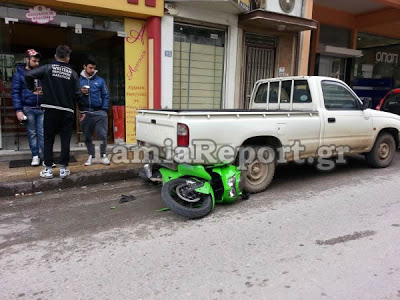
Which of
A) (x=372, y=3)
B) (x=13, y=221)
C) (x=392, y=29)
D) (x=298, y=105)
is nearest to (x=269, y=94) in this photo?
(x=298, y=105)

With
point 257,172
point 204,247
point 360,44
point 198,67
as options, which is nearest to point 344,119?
point 257,172

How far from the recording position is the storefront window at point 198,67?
28.9 feet

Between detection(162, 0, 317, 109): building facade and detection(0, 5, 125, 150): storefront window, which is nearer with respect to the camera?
detection(0, 5, 125, 150): storefront window

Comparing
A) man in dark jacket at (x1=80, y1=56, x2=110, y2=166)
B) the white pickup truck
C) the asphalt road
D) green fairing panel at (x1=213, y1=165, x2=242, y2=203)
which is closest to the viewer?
the asphalt road

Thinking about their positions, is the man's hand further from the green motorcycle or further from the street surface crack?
the street surface crack

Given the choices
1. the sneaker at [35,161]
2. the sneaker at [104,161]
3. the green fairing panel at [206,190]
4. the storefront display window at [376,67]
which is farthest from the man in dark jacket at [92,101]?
the storefront display window at [376,67]

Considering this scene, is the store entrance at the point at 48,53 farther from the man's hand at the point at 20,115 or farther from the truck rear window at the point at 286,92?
the truck rear window at the point at 286,92

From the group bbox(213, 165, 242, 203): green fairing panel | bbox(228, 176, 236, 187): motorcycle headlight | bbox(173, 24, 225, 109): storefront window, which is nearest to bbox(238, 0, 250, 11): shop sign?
bbox(173, 24, 225, 109): storefront window

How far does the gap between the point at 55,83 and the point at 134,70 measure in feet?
10.2

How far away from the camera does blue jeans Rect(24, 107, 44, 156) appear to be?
6.11m

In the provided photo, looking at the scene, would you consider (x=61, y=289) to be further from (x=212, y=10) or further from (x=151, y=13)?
(x=212, y=10)

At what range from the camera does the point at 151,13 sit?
25.4ft

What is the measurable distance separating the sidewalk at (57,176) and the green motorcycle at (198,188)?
5.08 feet

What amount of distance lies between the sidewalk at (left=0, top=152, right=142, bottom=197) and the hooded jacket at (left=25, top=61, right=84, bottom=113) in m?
1.17
